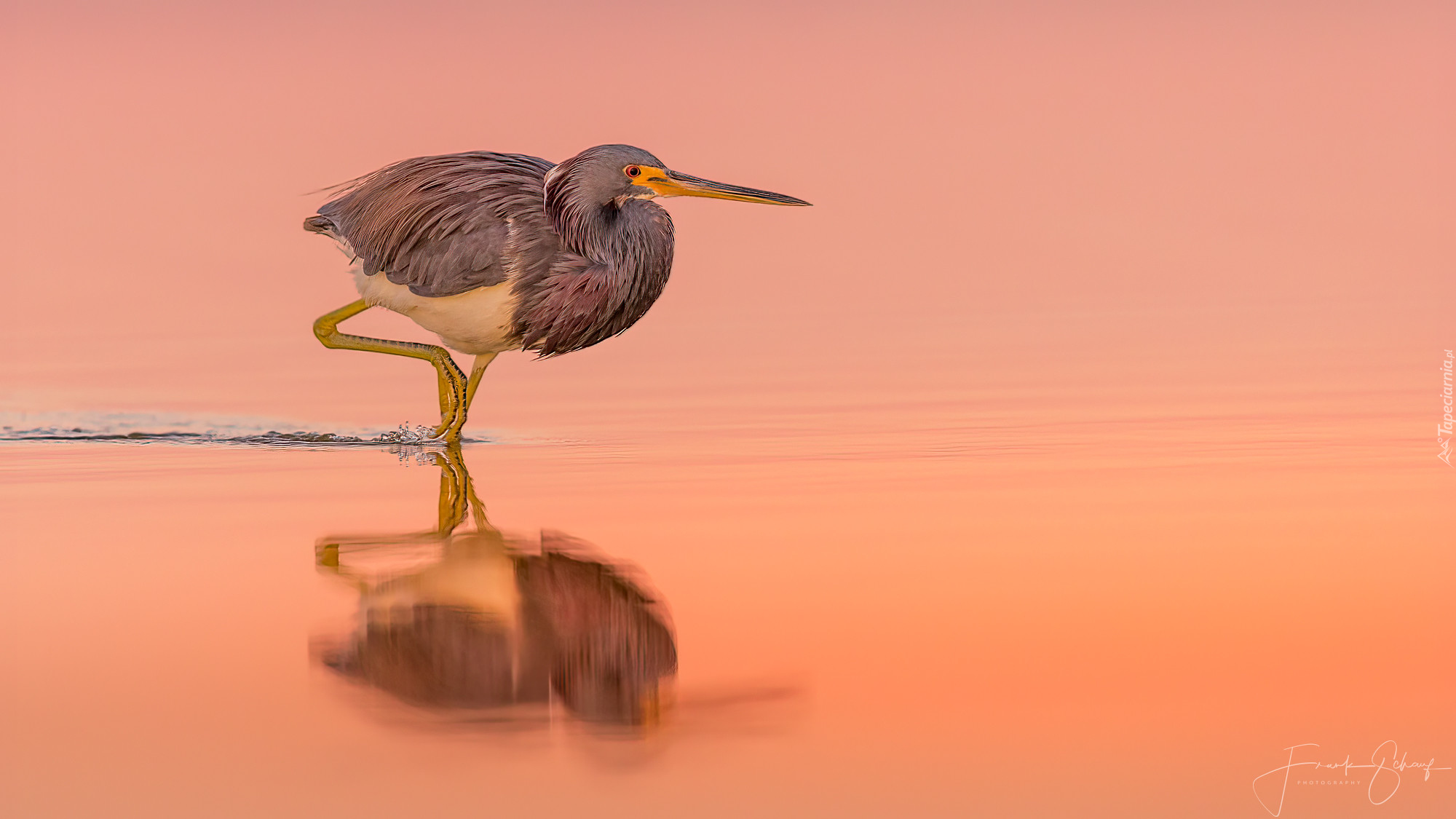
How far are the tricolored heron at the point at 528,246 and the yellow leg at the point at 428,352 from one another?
0.05 feet

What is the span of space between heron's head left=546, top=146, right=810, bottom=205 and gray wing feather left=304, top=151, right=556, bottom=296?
235 mm

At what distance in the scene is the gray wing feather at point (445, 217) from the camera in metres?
9.95

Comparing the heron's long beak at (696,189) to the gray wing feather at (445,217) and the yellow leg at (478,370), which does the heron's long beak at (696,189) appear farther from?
the yellow leg at (478,370)

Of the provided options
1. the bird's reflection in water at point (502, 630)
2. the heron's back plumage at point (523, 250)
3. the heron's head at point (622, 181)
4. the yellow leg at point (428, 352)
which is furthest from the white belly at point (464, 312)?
the bird's reflection in water at point (502, 630)

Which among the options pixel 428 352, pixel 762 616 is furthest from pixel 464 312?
pixel 762 616

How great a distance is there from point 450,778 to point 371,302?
6.44 meters

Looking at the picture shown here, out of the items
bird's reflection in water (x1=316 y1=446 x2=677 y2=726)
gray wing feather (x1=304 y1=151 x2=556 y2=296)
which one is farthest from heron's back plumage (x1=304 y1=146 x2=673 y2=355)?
bird's reflection in water (x1=316 y1=446 x2=677 y2=726)

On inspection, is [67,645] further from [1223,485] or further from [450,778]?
[1223,485]

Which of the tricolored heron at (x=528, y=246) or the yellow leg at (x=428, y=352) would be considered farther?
the yellow leg at (x=428, y=352)

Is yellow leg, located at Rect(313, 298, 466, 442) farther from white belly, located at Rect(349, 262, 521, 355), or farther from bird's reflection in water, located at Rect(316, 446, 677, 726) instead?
bird's reflection in water, located at Rect(316, 446, 677, 726)

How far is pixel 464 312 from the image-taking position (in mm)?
10125

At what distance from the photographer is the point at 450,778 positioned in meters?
4.71

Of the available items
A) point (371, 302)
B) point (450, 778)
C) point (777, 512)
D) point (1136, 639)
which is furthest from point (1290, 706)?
point (371, 302)

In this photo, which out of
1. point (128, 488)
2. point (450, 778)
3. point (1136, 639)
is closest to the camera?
point (450, 778)
